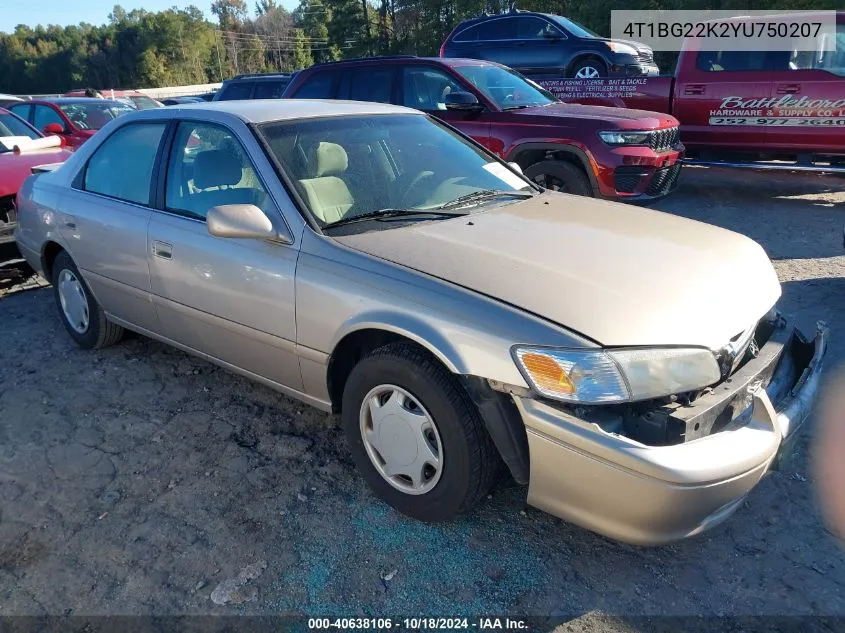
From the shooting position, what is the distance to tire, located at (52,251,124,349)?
438 cm

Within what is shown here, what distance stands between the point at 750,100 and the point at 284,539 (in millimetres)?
8177

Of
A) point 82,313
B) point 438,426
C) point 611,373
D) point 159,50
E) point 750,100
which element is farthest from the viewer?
point 159,50

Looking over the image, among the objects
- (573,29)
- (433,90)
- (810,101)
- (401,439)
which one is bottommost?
(401,439)

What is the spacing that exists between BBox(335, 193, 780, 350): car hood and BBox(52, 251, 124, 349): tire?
2.35 metres

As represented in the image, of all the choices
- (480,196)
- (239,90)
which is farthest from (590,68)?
(480,196)

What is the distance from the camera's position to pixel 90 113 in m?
11.2

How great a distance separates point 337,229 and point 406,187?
1.90 feet

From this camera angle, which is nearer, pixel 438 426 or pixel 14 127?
pixel 438 426

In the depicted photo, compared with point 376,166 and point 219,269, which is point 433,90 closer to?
point 376,166

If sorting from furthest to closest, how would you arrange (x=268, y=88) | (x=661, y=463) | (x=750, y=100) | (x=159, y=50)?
(x=159, y=50) → (x=268, y=88) → (x=750, y=100) → (x=661, y=463)

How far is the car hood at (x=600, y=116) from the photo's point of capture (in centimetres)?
673

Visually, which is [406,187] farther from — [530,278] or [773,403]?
[773,403]

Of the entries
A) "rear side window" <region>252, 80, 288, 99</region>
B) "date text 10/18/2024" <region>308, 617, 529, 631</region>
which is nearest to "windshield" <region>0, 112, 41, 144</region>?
"rear side window" <region>252, 80, 288, 99</region>

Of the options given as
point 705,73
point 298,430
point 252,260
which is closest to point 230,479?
point 298,430
